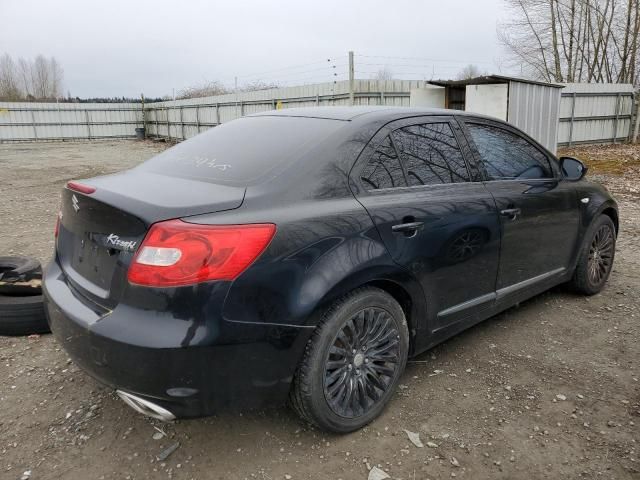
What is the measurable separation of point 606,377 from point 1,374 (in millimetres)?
3587

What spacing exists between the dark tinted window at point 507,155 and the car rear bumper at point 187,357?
1.80 meters

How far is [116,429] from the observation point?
2621 millimetres

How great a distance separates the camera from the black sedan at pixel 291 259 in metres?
2.05

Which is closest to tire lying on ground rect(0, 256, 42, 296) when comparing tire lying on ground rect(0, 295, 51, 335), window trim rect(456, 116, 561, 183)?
tire lying on ground rect(0, 295, 51, 335)

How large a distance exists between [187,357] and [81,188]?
1.05m

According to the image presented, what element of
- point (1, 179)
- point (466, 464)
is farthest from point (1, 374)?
point (1, 179)

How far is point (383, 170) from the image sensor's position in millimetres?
2711

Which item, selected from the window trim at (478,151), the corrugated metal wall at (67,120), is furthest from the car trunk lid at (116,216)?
the corrugated metal wall at (67,120)

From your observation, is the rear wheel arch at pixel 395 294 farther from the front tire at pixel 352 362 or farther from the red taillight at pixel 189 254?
the red taillight at pixel 189 254

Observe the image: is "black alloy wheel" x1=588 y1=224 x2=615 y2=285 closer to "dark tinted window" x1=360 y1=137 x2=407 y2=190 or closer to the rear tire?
the rear tire

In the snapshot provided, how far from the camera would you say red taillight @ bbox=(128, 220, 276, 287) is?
2020mm

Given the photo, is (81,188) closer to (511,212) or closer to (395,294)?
(395,294)

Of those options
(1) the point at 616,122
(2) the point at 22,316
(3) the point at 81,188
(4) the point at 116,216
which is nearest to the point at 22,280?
(2) the point at 22,316

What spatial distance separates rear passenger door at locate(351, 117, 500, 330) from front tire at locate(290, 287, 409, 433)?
266 millimetres
